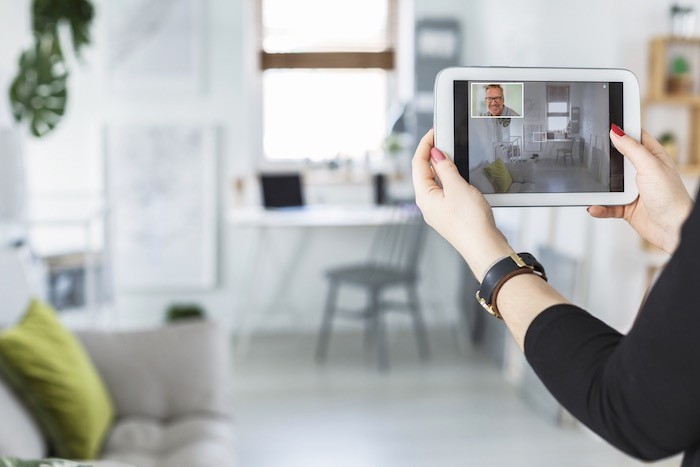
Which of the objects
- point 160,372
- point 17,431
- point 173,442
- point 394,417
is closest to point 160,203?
point 394,417

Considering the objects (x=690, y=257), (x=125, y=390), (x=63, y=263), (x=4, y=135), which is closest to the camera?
(x=690, y=257)

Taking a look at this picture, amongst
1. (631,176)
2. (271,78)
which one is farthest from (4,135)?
(631,176)

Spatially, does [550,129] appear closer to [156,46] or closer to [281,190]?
[281,190]

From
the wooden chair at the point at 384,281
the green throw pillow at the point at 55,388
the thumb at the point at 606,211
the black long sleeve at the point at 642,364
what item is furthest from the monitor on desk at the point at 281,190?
the black long sleeve at the point at 642,364

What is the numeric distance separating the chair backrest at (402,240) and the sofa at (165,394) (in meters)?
1.66

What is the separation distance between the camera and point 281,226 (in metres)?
4.21

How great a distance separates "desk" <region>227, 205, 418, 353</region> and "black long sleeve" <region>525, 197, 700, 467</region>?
11.1 ft

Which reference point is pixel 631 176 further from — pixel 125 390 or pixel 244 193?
pixel 244 193

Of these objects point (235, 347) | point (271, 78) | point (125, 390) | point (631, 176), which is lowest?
point (235, 347)

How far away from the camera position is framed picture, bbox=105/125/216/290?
4.55 meters

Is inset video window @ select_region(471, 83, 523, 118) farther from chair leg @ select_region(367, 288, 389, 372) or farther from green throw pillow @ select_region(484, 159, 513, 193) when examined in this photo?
chair leg @ select_region(367, 288, 389, 372)

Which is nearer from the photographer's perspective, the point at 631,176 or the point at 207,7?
the point at 631,176

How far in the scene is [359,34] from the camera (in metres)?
4.83

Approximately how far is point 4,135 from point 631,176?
2.89 meters
